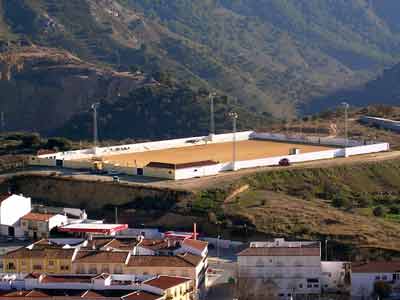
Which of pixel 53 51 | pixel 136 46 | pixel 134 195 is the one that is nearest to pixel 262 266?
pixel 134 195

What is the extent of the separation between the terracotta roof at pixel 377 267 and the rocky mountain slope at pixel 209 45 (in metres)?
79.0

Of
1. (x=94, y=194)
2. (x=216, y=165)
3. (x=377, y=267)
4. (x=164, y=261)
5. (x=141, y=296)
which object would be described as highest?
(x=216, y=165)

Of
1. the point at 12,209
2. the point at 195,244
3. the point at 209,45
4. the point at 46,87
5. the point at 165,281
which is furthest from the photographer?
the point at 209,45

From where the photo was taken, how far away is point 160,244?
145ft

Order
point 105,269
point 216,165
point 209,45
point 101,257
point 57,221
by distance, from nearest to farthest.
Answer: point 105,269 < point 101,257 < point 57,221 < point 216,165 < point 209,45

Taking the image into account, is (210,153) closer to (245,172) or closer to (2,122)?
(245,172)

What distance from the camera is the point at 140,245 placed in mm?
43938

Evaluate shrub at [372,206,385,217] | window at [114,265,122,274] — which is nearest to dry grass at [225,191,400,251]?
shrub at [372,206,385,217]

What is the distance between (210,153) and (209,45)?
332ft

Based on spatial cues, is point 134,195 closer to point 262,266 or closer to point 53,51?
point 262,266

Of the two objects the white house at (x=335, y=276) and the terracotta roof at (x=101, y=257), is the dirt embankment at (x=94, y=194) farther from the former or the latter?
the white house at (x=335, y=276)

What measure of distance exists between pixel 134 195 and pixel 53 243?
920cm

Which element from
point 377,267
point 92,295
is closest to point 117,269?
point 92,295

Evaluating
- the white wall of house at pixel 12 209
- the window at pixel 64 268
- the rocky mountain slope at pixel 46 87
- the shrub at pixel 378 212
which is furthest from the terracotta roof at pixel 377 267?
the rocky mountain slope at pixel 46 87
